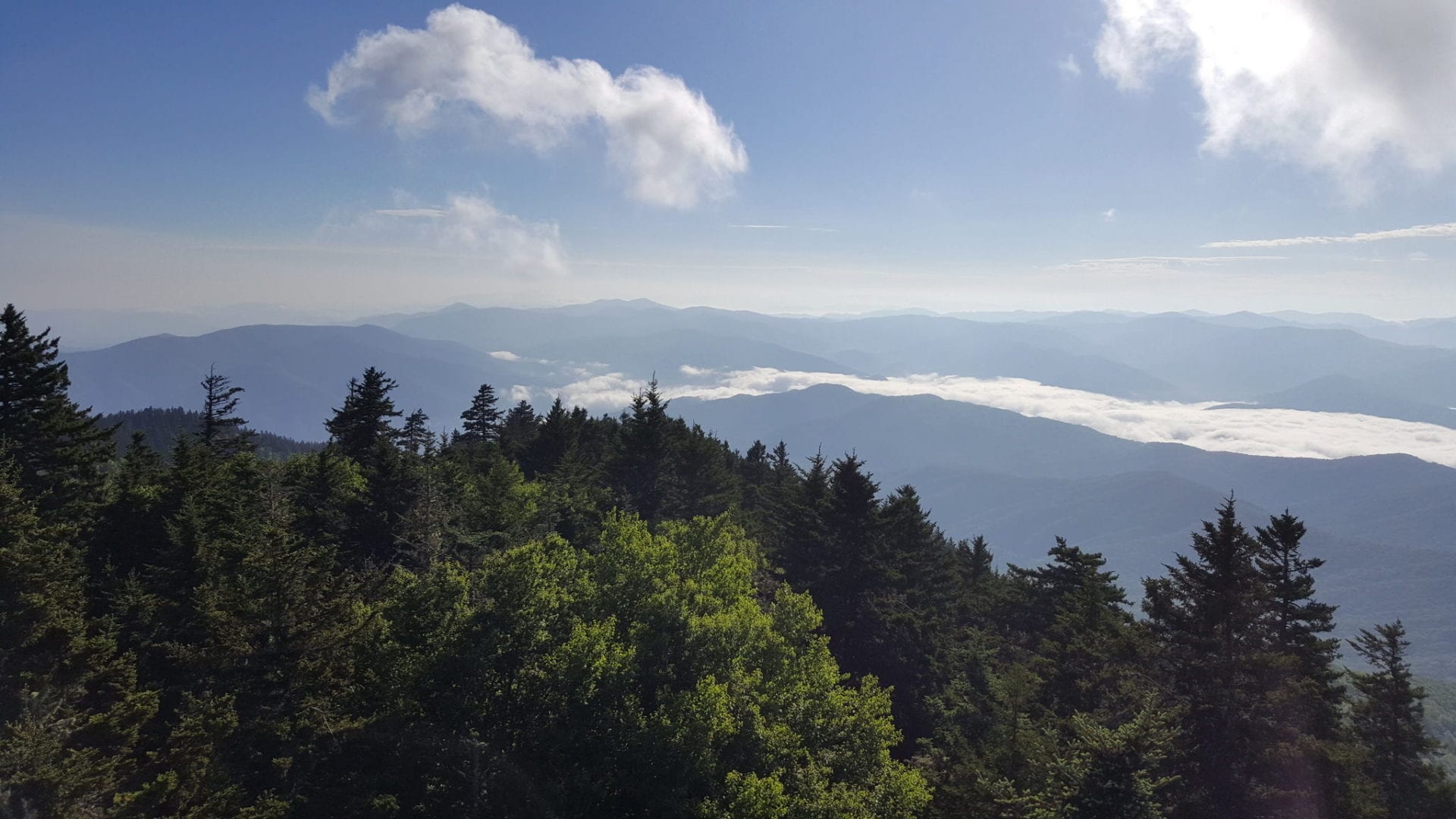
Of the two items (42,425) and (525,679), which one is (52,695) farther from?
(42,425)

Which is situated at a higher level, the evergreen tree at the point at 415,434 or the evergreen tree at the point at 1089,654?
the evergreen tree at the point at 415,434

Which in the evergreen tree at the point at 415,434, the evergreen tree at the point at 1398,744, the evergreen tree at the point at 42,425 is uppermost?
the evergreen tree at the point at 42,425

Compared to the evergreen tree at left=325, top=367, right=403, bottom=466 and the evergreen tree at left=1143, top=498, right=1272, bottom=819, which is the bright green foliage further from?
the evergreen tree at left=325, top=367, right=403, bottom=466

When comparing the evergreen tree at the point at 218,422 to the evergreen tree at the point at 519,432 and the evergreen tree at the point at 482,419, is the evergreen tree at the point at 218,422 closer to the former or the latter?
the evergreen tree at the point at 519,432

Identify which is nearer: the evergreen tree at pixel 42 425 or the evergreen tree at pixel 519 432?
the evergreen tree at pixel 42 425

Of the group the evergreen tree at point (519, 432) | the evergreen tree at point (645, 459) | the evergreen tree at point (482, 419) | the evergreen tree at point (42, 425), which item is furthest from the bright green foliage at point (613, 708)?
the evergreen tree at point (482, 419)

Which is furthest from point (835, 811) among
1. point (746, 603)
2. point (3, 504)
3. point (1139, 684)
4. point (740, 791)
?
point (3, 504)

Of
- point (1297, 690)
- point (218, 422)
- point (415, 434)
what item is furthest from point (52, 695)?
point (415, 434)
